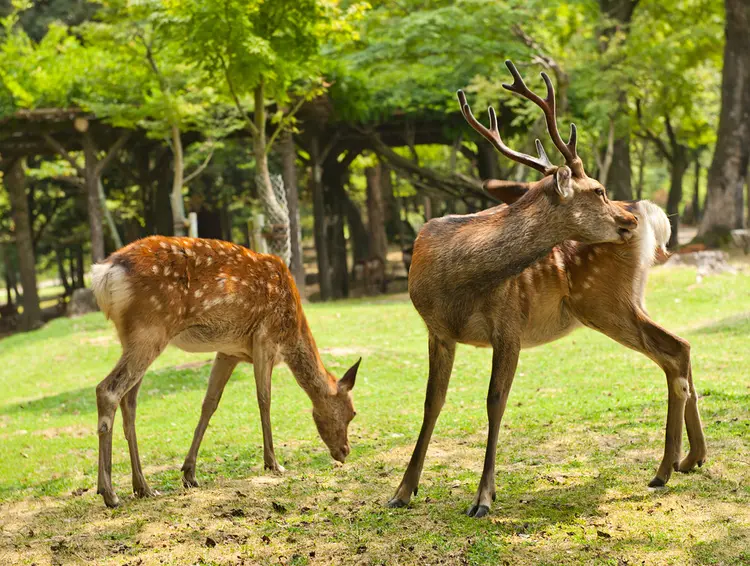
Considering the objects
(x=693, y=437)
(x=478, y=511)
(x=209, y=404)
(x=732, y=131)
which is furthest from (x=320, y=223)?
(x=478, y=511)

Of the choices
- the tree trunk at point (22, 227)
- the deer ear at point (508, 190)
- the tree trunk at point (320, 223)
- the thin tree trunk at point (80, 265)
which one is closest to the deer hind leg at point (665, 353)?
the deer ear at point (508, 190)

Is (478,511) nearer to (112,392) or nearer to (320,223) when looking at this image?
(112,392)

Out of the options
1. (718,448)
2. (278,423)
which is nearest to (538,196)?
(718,448)

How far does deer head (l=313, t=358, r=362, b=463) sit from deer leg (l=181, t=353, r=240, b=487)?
672mm

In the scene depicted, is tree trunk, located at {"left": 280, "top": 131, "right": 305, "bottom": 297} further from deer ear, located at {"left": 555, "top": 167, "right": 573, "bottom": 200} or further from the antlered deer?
deer ear, located at {"left": 555, "top": 167, "right": 573, "bottom": 200}

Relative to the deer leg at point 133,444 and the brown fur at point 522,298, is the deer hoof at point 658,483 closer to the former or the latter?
the brown fur at point 522,298

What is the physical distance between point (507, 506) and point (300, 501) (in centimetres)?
119

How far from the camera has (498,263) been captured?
4645 millimetres

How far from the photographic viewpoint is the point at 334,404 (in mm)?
6340

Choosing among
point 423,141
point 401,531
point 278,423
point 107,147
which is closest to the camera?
point 401,531

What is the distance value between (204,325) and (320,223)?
16.2m

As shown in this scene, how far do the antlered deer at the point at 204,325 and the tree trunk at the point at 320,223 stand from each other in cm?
1503

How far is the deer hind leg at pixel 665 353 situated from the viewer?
4.90 metres

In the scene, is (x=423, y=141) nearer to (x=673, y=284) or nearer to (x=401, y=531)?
(x=673, y=284)
